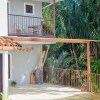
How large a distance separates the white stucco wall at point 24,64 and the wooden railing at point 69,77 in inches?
48.0

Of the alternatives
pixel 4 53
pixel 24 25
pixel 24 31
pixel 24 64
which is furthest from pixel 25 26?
pixel 4 53

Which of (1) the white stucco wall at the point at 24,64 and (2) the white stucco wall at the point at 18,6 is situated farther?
(1) the white stucco wall at the point at 24,64

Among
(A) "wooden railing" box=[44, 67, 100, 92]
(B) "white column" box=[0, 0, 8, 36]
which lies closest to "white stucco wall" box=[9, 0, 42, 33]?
(A) "wooden railing" box=[44, 67, 100, 92]

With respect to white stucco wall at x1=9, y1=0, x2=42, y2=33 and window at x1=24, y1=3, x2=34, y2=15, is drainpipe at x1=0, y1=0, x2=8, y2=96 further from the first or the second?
window at x1=24, y1=3, x2=34, y2=15

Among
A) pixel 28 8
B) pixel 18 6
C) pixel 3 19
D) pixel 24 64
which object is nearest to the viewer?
pixel 3 19

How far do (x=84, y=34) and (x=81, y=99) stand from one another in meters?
8.53

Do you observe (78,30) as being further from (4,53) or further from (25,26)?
(4,53)

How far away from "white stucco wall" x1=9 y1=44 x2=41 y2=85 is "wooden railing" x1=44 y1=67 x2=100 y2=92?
4.00 ft

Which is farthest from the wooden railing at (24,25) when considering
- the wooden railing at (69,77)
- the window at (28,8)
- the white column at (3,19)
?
Result: the white column at (3,19)

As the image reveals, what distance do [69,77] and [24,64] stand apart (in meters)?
3.54

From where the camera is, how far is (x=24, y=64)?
21594mm

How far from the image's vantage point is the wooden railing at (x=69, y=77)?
1856 cm

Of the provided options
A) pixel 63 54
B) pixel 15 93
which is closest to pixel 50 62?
pixel 63 54

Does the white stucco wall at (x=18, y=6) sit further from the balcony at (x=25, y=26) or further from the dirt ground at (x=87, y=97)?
the dirt ground at (x=87, y=97)
